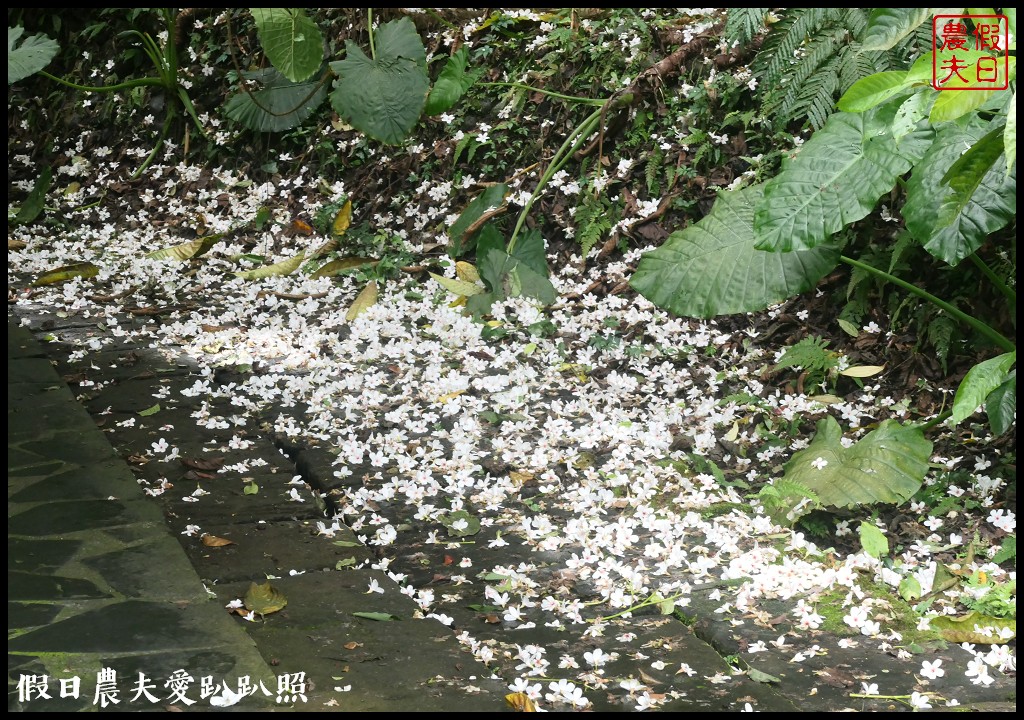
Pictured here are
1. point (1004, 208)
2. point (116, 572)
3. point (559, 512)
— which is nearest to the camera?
point (116, 572)

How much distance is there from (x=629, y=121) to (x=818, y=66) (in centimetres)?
146

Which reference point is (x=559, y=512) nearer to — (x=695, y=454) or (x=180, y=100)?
(x=695, y=454)

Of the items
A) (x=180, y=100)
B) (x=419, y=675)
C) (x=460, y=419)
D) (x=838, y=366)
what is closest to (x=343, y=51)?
(x=180, y=100)

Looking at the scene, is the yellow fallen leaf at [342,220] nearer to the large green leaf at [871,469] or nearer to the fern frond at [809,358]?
the fern frond at [809,358]

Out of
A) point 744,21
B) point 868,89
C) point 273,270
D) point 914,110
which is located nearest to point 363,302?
point 273,270

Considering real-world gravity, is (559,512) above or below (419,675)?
above

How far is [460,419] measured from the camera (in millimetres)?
3721

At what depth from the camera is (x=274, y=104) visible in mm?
6102

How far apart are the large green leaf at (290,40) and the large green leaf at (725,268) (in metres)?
2.58

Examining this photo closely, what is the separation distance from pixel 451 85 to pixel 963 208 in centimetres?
291

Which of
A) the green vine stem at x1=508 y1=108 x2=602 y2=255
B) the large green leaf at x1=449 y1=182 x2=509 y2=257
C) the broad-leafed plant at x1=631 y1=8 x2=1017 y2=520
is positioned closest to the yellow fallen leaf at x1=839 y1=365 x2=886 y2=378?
the broad-leafed plant at x1=631 y1=8 x2=1017 y2=520

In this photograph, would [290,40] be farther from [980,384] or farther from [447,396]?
[980,384]

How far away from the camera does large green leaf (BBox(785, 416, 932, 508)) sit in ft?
9.17

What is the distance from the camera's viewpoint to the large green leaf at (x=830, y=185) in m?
2.85
